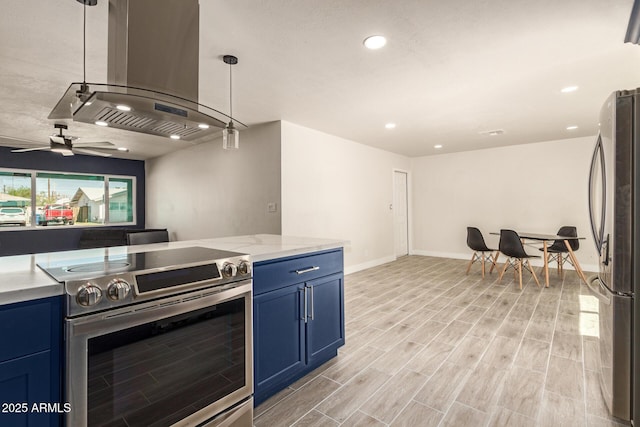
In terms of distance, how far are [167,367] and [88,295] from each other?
0.46m

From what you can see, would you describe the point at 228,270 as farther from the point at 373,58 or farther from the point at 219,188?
the point at 219,188

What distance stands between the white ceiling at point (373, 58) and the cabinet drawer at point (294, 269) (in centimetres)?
159

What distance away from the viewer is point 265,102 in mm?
3609

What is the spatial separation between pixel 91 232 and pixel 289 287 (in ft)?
20.3

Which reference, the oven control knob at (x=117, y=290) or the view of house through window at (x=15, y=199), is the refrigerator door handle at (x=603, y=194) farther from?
the view of house through window at (x=15, y=199)

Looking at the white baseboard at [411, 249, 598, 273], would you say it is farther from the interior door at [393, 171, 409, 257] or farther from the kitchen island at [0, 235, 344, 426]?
the kitchen island at [0, 235, 344, 426]

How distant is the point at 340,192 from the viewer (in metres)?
5.35

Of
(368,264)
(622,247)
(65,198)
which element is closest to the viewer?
(622,247)

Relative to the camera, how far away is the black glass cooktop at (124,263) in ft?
3.85

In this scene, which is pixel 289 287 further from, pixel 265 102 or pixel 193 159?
pixel 193 159

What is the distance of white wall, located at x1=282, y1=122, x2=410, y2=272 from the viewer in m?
4.48

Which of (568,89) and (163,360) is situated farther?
(568,89)

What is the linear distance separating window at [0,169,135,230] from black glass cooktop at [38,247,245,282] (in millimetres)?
6565

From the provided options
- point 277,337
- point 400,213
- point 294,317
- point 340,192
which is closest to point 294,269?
point 294,317
